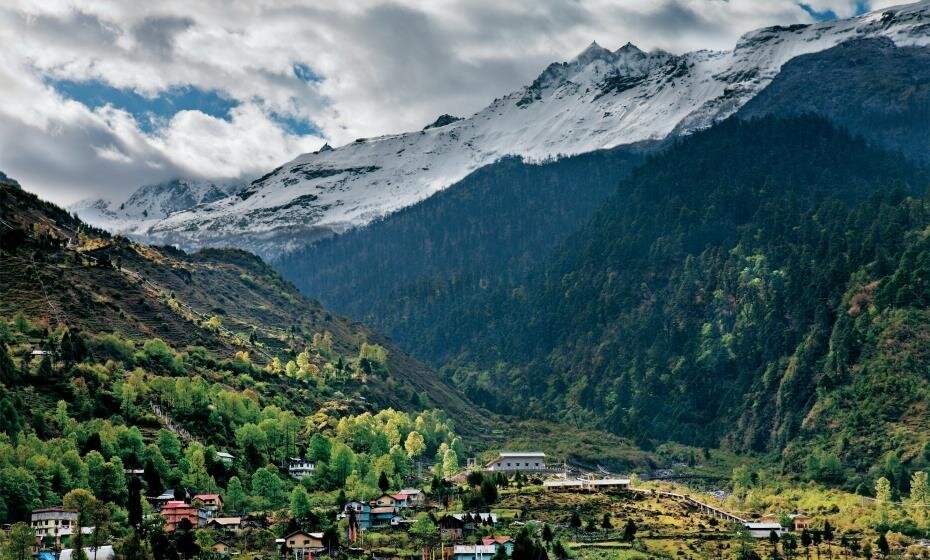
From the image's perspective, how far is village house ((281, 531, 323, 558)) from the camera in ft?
572

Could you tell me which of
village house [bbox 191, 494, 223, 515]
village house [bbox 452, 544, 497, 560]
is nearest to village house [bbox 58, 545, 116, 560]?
village house [bbox 191, 494, 223, 515]

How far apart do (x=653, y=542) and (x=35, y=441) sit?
7959cm

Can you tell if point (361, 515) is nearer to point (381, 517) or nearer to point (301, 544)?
point (381, 517)

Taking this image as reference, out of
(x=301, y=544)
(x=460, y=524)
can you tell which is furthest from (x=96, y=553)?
(x=460, y=524)

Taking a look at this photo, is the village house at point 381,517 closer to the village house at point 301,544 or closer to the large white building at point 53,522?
the village house at point 301,544

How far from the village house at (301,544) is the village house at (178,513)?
43.8ft

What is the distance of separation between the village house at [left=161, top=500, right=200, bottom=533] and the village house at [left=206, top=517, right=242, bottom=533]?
1.83 metres

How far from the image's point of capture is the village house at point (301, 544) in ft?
572

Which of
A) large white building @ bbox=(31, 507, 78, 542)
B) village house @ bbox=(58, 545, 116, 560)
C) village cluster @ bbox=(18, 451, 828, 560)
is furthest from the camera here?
large white building @ bbox=(31, 507, 78, 542)

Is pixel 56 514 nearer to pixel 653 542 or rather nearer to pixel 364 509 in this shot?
pixel 364 509

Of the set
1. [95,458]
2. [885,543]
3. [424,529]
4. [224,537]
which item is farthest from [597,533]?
[95,458]

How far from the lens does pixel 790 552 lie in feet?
632

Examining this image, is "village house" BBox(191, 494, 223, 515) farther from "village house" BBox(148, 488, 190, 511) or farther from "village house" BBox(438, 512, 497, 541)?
"village house" BBox(438, 512, 497, 541)

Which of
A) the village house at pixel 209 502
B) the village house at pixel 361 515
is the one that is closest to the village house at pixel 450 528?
the village house at pixel 361 515
